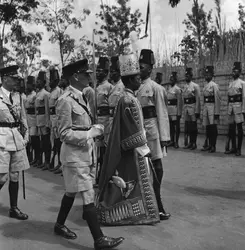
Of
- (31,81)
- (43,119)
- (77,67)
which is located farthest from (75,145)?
(31,81)

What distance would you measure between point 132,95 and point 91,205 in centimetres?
143

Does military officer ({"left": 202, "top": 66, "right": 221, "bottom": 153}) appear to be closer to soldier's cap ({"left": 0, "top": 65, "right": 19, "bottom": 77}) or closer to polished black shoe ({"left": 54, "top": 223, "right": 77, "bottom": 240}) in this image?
soldier's cap ({"left": 0, "top": 65, "right": 19, "bottom": 77})

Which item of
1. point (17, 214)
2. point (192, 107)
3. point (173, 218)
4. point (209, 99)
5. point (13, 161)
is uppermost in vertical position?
point (209, 99)

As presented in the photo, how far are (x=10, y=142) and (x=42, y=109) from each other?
4233 millimetres

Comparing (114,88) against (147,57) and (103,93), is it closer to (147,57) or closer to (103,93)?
(103,93)

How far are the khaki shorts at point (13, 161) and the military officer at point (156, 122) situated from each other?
68.4 inches

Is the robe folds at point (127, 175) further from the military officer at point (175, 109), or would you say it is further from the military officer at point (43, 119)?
the military officer at point (175, 109)

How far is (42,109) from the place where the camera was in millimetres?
9516

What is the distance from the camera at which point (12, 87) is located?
18.5ft

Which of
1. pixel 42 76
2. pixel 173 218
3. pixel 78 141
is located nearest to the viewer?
pixel 78 141

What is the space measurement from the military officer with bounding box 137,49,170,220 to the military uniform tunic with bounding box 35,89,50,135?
14.3ft

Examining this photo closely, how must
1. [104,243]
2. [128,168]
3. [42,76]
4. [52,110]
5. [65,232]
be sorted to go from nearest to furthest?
[104,243], [65,232], [128,168], [52,110], [42,76]

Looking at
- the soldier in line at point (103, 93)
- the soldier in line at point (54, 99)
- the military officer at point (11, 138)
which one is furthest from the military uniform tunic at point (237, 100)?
the military officer at point (11, 138)

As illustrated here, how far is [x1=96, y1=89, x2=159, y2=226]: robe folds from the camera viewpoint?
475 centimetres
